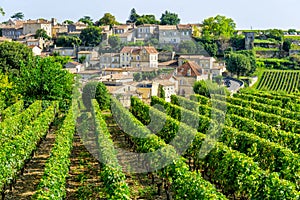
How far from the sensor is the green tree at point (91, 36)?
274 ft

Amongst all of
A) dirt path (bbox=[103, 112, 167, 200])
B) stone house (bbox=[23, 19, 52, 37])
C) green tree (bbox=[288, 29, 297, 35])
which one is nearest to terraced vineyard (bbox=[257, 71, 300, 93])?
dirt path (bbox=[103, 112, 167, 200])

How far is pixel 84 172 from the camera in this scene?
17.0 metres

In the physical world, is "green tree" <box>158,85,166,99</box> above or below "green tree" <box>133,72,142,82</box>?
below

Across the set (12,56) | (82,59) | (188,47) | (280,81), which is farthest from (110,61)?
(280,81)

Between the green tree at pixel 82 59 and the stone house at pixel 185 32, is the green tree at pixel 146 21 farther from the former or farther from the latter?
the green tree at pixel 82 59

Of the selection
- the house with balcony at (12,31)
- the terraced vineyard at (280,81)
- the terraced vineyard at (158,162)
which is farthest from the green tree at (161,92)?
the house with balcony at (12,31)

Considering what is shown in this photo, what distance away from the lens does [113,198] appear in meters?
11.1

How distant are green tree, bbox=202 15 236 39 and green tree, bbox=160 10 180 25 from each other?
897cm

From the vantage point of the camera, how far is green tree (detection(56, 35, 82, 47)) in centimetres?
8369

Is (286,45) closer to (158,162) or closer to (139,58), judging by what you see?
(139,58)

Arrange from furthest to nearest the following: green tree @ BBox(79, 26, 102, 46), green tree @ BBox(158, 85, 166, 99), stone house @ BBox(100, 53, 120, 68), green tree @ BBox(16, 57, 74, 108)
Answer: green tree @ BBox(79, 26, 102, 46) < stone house @ BBox(100, 53, 120, 68) < green tree @ BBox(158, 85, 166, 99) < green tree @ BBox(16, 57, 74, 108)

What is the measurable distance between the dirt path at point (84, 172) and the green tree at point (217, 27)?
70.7 metres

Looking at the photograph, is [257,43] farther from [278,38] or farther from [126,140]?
[126,140]

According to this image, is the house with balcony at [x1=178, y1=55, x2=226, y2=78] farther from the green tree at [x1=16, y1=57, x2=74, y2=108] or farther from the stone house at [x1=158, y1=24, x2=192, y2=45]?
the green tree at [x1=16, y1=57, x2=74, y2=108]
